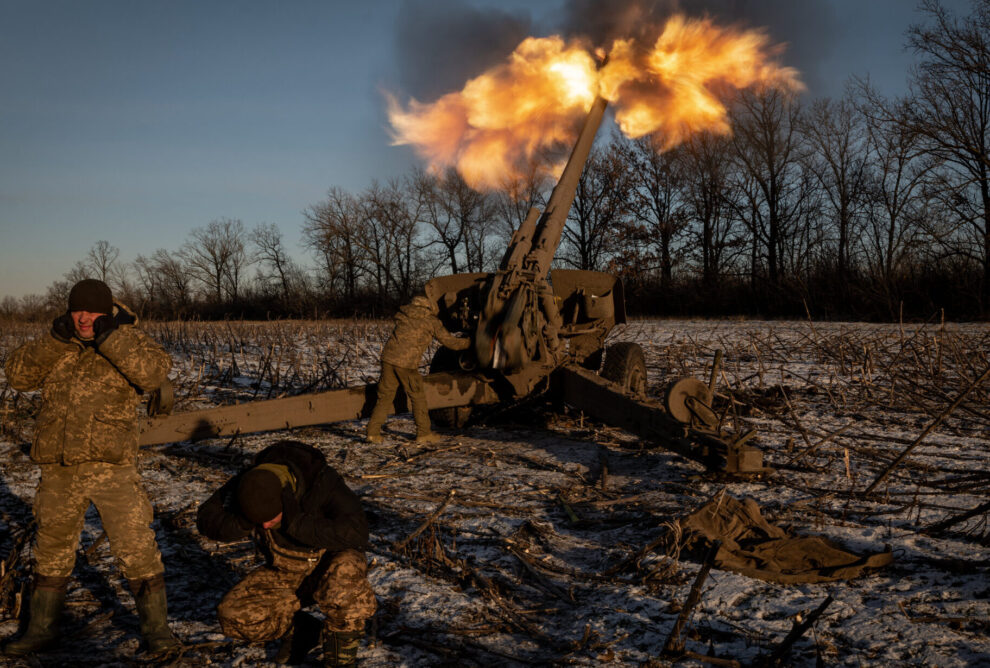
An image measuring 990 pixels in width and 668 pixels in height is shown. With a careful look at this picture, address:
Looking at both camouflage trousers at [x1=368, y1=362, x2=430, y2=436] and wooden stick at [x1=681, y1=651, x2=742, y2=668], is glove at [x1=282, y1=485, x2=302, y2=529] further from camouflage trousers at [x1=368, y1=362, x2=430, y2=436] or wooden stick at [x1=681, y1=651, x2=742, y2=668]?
camouflage trousers at [x1=368, y1=362, x2=430, y2=436]

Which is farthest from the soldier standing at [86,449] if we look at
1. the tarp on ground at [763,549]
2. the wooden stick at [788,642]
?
the tarp on ground at [763,549]

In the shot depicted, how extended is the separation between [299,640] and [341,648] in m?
0.26

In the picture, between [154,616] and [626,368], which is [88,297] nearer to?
[154,616]

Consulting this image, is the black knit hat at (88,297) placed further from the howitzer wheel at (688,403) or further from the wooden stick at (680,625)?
the howitzer wheel at (688,403)

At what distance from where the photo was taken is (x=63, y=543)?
3170 mm

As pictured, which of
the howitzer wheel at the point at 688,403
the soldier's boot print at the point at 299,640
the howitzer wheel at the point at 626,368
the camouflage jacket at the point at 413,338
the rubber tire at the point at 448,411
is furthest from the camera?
the rubber tire at the point at 448,411

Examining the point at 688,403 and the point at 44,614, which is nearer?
the point at 44,614

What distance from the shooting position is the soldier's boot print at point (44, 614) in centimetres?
304

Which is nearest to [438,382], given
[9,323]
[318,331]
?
[318,331]

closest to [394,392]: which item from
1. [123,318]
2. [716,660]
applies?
[123,318]

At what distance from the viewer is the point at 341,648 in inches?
113

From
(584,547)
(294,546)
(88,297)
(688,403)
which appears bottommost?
(584,547)

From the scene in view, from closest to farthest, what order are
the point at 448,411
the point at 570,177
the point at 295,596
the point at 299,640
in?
the point at 299,640
the point at 295,596
the point at 448,411
the point at 570,177

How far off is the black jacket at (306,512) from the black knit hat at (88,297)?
3.35ft
